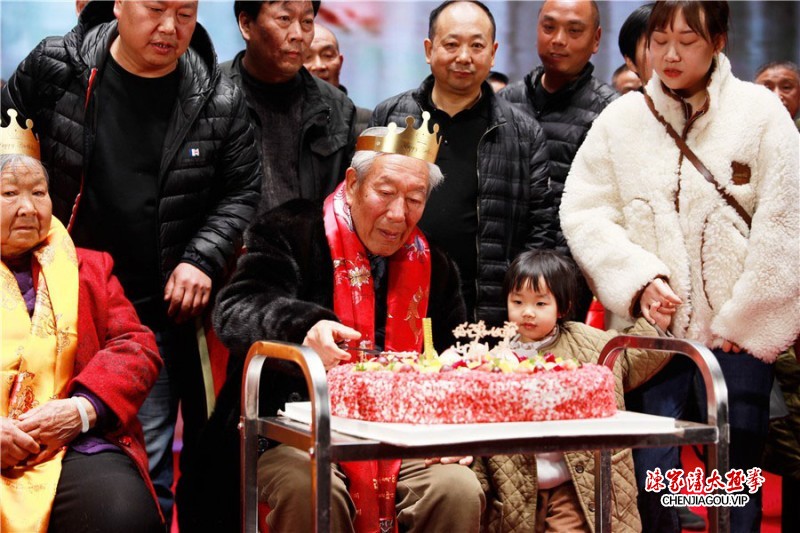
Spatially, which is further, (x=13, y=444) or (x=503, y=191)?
(x=503, y=191)

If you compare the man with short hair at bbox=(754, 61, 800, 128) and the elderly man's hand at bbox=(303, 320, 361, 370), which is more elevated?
the man with short hair at bbox=(754, 61, 800, 128)

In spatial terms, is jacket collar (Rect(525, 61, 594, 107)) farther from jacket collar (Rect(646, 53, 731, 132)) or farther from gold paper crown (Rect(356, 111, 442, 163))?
gold paper crown (Rect(356, 111, 442, 163))

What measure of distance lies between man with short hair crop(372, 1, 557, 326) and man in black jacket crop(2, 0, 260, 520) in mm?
843

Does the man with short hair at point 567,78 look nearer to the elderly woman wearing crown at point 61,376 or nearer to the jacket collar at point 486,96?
the jacket collar at point 486,96

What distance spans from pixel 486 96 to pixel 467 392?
198cm

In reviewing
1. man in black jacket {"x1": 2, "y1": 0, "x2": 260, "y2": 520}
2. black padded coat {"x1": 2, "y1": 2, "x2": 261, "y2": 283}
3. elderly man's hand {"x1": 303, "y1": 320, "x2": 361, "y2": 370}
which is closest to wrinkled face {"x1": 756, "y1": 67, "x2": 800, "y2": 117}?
black padded coat {"x1": 2, "y1": 2, "x2": 261, "y2": 283}

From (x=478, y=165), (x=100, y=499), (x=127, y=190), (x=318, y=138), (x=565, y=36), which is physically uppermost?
(x=565, y=36)

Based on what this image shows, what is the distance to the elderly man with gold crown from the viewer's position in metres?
3.08

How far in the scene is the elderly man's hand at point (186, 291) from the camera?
3.60m

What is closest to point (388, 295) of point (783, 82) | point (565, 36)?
point (565, 36)

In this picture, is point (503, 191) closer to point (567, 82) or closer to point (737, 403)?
point (567, 82)

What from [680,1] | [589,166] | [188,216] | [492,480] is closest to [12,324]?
[188,216]

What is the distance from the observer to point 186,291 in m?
3.60

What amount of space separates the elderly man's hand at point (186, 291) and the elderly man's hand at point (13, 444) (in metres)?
0.81
